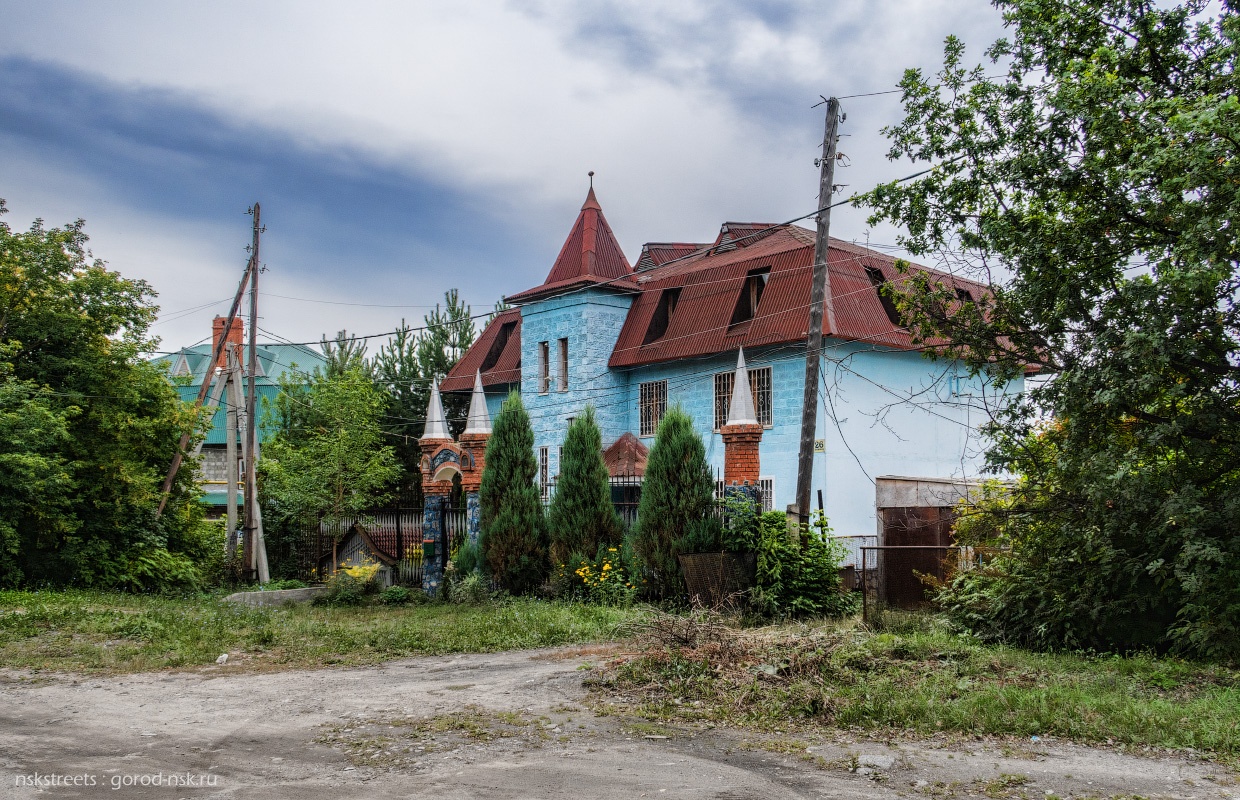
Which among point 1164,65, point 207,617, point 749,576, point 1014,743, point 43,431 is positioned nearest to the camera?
point 1014,743

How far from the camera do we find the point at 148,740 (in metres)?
7.66

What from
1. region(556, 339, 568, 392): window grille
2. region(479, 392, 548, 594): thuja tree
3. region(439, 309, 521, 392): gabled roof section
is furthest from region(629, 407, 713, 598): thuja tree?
region(439, 309, 521, 392): gabled roof section

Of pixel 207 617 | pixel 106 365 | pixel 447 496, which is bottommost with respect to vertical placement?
pixel 207 617

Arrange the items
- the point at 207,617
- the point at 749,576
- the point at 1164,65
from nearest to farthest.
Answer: the point at 1164,65 → the point at 207,617 → the point at 749,576

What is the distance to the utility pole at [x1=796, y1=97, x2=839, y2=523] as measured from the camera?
53.7 ft

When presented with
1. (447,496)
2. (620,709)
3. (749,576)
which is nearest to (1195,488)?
(620,709)

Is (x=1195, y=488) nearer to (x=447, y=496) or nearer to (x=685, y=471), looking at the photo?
(x=685, y=471)

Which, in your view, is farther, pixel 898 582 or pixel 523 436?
pixel 523 436

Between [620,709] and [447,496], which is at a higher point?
[447,496]

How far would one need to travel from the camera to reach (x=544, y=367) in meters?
31.0

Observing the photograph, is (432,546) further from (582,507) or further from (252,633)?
(252,633)

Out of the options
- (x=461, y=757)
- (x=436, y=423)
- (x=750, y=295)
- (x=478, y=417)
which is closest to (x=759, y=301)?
(x=750, y=295)

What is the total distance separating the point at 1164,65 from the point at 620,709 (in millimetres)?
9299

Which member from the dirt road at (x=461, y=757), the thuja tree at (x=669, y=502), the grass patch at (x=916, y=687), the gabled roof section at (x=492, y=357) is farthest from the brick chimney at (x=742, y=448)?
the gabled roof section at (x=492, y=357)
